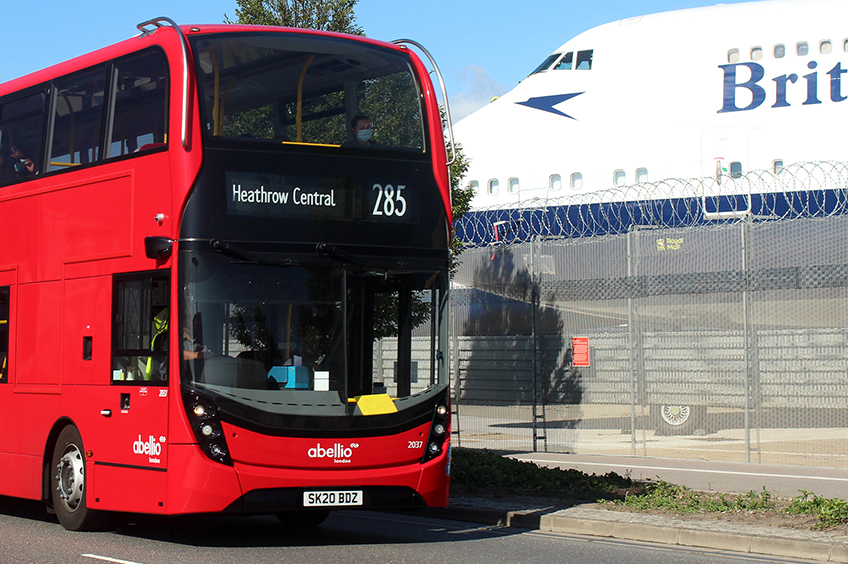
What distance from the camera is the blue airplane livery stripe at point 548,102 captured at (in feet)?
124

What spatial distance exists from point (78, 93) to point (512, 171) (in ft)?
90.9

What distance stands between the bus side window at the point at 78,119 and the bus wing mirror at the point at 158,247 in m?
1.64

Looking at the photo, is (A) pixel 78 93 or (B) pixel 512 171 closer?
(A) pixel 78 93

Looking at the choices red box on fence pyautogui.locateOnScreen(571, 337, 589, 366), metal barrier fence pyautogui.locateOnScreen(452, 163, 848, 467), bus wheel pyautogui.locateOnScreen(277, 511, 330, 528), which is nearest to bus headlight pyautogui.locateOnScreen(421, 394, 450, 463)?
bus wheel pyautogui.locateOnScreen(277, 511, 330, 528)

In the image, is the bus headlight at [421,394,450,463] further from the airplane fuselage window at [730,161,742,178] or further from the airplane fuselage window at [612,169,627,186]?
the airplane fuselage window at [612,169,627,186]

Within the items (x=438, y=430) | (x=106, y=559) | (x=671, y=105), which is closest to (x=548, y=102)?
(x=671, y=105)

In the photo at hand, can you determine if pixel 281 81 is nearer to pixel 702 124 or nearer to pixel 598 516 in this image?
pixel 598 516

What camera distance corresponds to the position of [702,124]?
35438 millimetres

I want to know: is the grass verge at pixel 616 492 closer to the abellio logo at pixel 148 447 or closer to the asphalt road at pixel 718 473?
the asphalt road at pixel 718 473

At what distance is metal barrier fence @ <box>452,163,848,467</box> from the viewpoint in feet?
52.3

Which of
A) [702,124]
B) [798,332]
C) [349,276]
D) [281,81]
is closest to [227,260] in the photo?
[349,276]

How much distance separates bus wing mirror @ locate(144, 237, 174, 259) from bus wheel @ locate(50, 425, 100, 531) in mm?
2245

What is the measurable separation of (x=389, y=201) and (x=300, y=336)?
1541mm

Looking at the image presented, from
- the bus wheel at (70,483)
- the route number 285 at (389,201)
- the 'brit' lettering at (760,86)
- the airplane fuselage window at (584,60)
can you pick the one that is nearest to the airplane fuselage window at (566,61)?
the airplane fuselage window at (584,60)
